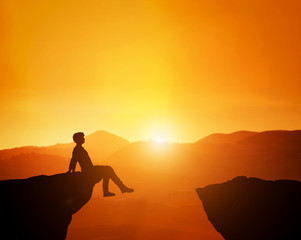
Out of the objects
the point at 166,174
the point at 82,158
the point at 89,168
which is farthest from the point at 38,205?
the point at 166,174

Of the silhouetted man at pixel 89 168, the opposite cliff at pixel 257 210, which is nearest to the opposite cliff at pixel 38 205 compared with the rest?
the silhouetted man at pixel 89 168

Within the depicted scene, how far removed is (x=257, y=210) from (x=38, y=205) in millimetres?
5155

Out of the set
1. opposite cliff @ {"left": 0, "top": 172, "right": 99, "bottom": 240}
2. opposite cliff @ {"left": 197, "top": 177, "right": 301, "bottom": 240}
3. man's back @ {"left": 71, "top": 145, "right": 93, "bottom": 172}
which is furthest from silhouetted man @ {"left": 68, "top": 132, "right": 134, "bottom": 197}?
opposite cliff @ {"left": 197, "top": 177, "right": 301, "bottom": 240}

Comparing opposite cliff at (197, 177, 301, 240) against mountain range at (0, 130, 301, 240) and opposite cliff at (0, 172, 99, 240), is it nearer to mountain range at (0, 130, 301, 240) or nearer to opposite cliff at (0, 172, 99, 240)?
opposite cliff at (0, 172, 99, 240)

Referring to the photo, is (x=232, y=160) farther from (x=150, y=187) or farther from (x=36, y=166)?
(x=36, y=166)

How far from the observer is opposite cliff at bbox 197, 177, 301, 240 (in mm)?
6316

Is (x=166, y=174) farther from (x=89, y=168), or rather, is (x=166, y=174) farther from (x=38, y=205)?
(x=38, y=205)

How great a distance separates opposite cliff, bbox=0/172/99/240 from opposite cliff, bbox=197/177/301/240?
13.7 ft

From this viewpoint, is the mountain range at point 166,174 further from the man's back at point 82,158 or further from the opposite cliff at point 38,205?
the opposite cliff at point 38,205

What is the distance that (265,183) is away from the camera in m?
8.74

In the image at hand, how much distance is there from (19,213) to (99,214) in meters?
42.4

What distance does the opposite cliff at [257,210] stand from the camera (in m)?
6.32

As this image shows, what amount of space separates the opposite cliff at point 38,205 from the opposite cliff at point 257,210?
4177 mm

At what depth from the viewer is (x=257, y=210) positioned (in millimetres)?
7324
